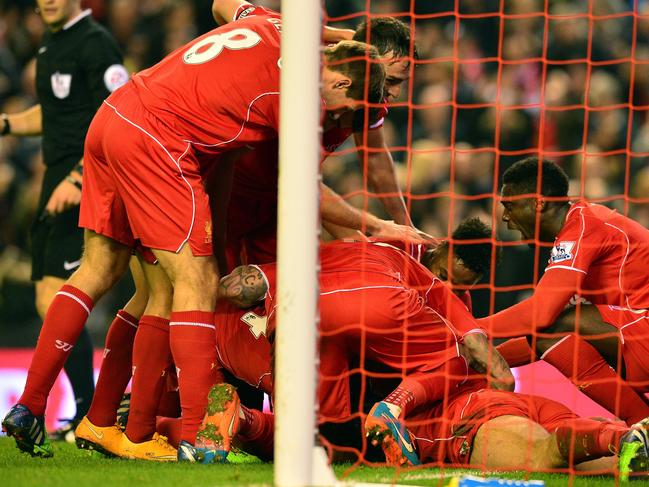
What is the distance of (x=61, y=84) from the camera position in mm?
5551

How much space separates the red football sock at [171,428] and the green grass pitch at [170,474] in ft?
0.86

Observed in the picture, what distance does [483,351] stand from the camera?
4.19 metres

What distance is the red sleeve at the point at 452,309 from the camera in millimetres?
4258

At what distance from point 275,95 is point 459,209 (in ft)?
12.6

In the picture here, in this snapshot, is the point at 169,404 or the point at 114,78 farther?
the point at 114,78

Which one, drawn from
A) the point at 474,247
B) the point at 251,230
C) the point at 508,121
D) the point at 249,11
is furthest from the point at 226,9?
the point at 508,121

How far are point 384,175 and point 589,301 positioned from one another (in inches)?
41.4

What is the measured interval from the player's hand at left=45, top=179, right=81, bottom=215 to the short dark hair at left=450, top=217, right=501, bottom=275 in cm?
172

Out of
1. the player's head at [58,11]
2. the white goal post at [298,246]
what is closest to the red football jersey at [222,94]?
the white goal post at [298,246]

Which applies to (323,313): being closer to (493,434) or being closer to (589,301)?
(493,434)

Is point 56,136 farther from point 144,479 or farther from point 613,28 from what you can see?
point 613,28

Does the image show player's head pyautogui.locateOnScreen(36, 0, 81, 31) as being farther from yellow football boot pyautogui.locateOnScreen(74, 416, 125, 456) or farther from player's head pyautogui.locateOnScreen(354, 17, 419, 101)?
yellow football boot pyautogui.locateOnScreen(74, 416, 125, 456)

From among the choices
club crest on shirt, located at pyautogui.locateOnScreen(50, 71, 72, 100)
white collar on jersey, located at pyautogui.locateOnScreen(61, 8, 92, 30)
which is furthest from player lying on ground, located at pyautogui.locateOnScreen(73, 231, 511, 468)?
white collar on jersey, located at pyautogui.locateOnScreen(61, 8, 92, 30)

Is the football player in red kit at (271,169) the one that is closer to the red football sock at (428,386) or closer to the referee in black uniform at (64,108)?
the red football sock at (428,386)
